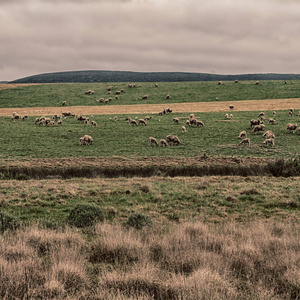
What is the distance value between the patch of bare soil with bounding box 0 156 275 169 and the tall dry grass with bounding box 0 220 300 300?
58.7 ft

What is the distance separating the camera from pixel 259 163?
2697 centimetres

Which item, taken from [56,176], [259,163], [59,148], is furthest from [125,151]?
[259,163]

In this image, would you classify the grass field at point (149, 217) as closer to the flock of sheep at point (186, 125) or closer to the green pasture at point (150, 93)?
the flock of sheep at point (186, 125)

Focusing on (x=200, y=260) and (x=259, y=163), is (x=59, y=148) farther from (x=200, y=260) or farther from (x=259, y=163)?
(x=200, y=260)

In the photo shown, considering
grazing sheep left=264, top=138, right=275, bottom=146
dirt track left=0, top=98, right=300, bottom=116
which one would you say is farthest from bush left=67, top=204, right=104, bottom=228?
dirt track left=0, top=98, right=300, bottom=116

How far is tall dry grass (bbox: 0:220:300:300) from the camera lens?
6.01 m

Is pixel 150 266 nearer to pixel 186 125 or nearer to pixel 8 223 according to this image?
pixel 8 223

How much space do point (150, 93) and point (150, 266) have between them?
9484 centimetres

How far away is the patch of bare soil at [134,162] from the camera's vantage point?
90.7ft

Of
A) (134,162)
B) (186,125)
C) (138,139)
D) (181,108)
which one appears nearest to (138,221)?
(134,162)

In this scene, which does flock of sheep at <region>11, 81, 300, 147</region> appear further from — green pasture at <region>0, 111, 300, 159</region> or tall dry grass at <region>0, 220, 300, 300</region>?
tall dry grass at <region>0, 220, 300, 300</region>

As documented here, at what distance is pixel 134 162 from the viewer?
28562 millimetres

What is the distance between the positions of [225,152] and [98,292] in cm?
2814

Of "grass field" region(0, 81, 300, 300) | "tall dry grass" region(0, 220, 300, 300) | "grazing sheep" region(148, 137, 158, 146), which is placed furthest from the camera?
"grazing sheep" region(148, 137, 158, 146)
